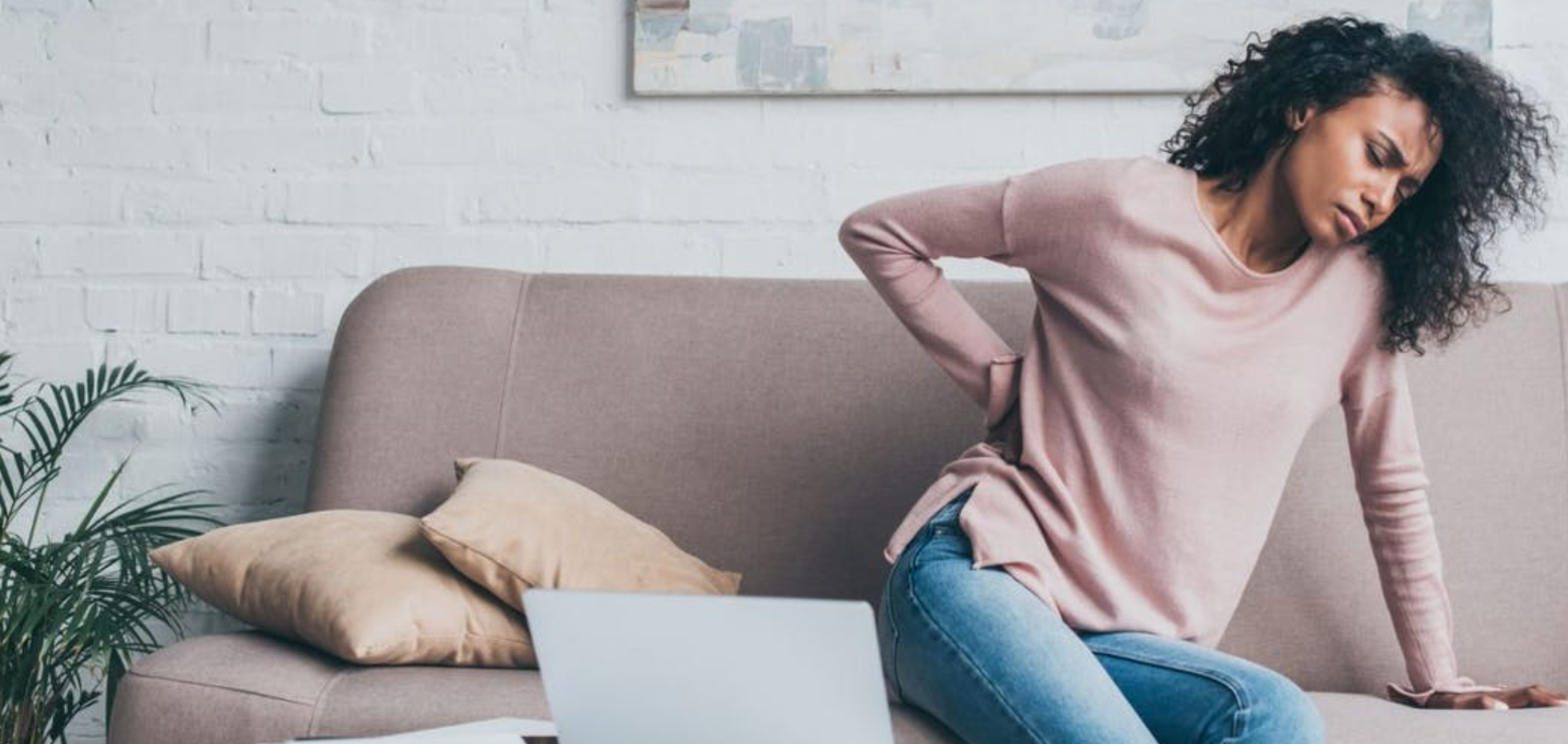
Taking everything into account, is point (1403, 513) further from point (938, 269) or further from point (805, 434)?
point (805, 434)

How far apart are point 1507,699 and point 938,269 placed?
2.61 feet

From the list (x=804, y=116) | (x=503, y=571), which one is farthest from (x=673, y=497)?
(x=804, y=116)

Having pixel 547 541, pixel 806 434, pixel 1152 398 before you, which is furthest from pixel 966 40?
pixel 547 541

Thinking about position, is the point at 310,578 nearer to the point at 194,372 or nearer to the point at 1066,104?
the point at 194,372

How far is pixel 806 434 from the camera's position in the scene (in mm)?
2053

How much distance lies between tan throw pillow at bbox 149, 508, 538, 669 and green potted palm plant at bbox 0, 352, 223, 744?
0.21m

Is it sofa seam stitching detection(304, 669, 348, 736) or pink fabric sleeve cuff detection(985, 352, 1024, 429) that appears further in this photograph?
pink fabric sleeve cuff detection(985, 352, 1024, 429)

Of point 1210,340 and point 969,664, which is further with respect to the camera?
point 1210,340

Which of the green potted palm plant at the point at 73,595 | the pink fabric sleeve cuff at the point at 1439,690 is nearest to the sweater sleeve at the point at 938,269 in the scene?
the pink fabric sleeve cuff at the point at 1439,690

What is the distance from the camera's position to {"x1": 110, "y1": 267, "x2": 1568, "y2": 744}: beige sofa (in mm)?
1942

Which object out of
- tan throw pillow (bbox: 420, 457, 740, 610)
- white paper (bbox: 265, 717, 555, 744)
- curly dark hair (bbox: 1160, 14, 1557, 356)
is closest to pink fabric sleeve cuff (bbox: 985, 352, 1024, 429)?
curly dark hair (bbox: 1160, 14, 1557, 356)

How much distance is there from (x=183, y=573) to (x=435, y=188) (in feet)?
2.85

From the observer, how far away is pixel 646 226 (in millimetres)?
2414

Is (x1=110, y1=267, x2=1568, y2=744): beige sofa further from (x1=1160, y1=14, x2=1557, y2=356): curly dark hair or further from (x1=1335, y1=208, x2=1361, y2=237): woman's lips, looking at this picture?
(x1=1335, y1=208, x2=1361, y2=237): woman's lips
